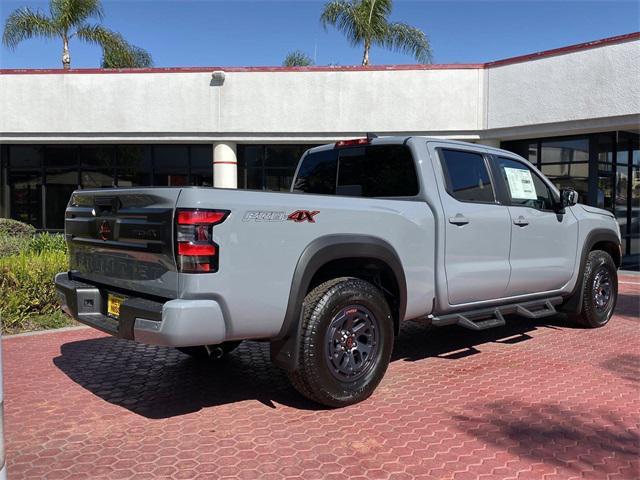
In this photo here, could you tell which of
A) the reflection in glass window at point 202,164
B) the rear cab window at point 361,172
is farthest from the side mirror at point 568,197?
the reflection in glass window at point 202,164

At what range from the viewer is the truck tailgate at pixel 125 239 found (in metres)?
3.52

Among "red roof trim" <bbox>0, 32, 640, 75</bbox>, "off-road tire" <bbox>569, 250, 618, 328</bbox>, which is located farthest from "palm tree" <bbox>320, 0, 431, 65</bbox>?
"off-road tire" <bbox>569, 250, 618, 328</bbox>

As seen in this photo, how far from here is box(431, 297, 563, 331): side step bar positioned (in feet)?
16.1

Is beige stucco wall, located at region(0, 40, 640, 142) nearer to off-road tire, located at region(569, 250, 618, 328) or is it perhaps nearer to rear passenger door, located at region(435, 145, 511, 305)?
off-road tire, located at region(569, 250, 618, 328)

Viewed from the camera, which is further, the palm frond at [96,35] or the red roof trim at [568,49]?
the palm frond at [96,35]

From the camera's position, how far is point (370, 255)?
4.22m

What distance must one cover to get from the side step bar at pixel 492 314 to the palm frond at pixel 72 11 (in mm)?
18007

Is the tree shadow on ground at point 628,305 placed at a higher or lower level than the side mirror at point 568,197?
lower

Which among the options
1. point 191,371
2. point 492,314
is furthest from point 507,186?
point 191,371

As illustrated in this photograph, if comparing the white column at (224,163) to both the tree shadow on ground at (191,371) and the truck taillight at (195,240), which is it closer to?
the tree shadow on ground at (191,371)

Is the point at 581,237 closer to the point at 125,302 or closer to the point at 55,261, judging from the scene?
the point at 125,302

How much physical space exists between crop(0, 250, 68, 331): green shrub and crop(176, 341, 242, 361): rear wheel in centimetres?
236

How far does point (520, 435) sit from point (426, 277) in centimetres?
139

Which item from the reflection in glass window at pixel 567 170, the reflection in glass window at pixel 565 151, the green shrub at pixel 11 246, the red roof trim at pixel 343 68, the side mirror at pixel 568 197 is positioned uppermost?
the red roof trim at pixel 343 68
